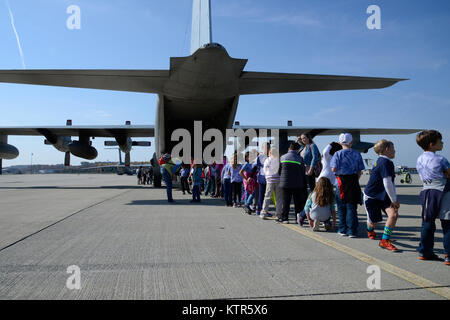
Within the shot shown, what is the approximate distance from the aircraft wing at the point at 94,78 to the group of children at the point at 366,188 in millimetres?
3571

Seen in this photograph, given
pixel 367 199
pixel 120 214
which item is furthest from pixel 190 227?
pixel 367 199

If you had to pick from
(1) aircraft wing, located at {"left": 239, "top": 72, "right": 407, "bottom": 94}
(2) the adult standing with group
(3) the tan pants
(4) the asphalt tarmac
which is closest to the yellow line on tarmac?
(4) the asphalt tarmac

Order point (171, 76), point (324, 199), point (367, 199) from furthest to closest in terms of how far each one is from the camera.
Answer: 1. point (171, 76)
2. point (324, 199)
3. point (367, 199)

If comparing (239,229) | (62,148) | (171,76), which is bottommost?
(239,229)

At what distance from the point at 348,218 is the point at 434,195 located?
5.03ft

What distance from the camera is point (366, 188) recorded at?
4449 millimetres

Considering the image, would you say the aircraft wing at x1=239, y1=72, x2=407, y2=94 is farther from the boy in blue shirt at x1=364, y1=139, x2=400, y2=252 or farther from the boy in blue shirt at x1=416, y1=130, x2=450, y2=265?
the boy in blue shirt at x1=416, y1=130, x2=450, y2=265

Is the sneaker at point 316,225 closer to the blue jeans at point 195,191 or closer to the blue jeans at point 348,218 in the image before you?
the blue jeans at point 348,218

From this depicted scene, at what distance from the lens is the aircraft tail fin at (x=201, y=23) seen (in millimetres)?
8837

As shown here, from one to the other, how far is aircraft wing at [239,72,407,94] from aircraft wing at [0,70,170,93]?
94.6 inches
